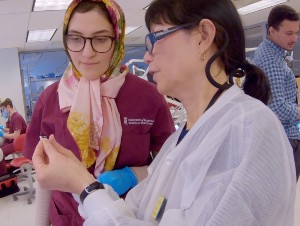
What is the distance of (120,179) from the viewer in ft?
3.81

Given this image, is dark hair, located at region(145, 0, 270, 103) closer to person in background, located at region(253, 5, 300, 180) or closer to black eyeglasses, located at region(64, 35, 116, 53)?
black eyeglasses, located at region(64, 35, 116, 53)

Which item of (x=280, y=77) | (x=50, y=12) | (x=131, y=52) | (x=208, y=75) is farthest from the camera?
(x=131, y=52)

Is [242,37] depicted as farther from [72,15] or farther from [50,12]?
[50,12]

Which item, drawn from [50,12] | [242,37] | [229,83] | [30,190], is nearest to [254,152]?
[229,83]

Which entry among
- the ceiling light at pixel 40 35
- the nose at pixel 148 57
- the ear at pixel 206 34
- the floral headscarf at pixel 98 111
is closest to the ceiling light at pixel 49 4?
the ceiling light at pixel 40 35

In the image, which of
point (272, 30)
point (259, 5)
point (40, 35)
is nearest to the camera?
point (272, 30)

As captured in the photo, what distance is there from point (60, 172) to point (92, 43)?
0.53 metres

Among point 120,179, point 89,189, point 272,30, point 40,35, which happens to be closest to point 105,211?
point 89,189

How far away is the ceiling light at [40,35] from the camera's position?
6.79 m

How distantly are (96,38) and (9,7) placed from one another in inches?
156

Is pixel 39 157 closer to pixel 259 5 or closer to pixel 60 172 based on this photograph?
pixel 60 172

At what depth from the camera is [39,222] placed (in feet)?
4.47

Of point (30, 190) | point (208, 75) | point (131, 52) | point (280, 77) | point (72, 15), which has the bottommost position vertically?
point (30, 190)

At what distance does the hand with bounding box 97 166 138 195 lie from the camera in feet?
3.73
